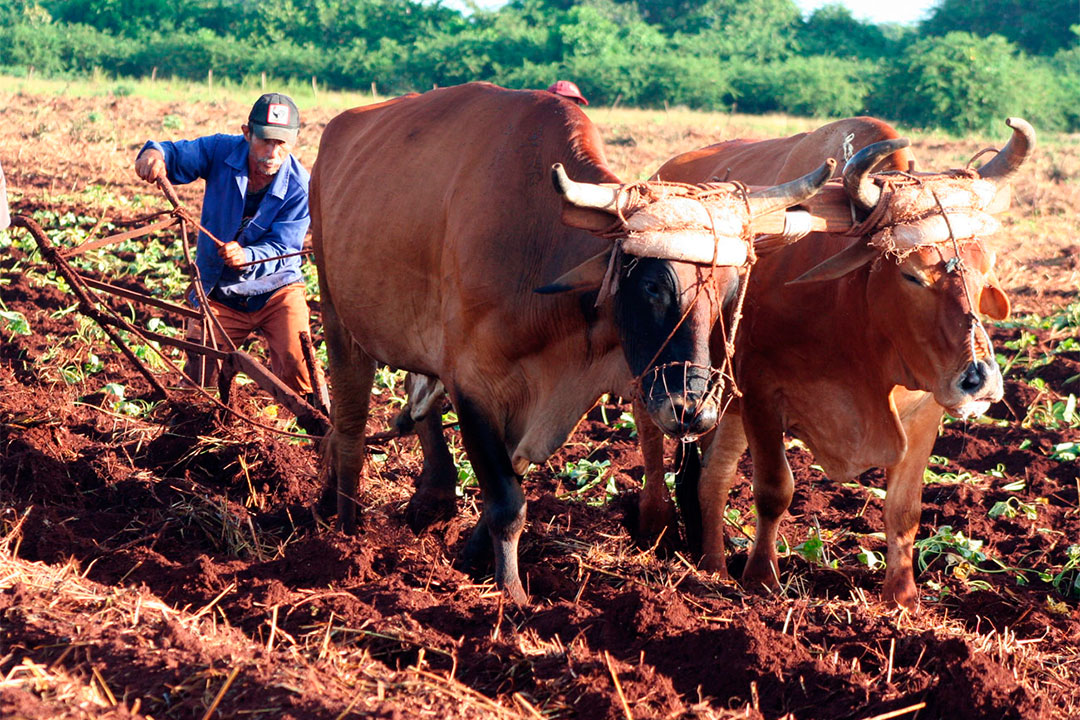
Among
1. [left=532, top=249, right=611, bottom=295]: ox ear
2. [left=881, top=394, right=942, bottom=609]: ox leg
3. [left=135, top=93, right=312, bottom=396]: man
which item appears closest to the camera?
[left=532, top=249, right=611, bottom=295]: ox ear

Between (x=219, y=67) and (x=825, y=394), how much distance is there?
40408mm

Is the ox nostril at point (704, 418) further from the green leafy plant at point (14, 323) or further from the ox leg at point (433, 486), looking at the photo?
the green leafy plant at point (14, 323)

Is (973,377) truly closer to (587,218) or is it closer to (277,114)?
(587,218)

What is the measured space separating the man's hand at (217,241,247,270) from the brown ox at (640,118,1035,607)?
7.48 ft

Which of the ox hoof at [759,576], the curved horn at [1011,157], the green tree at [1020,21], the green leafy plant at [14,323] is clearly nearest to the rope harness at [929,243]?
the curved horn at [1011,157]

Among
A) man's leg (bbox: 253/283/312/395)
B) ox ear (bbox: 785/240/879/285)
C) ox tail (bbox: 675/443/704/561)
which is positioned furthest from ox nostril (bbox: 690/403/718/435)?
man's leg (bbox: 253/283/312/395)

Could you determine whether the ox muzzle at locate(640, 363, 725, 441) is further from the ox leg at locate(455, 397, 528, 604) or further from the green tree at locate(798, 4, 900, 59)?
the green tree at locate(798, 4, 900, 59)

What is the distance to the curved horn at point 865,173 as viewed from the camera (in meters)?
4.37

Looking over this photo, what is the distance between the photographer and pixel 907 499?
5.11 meters

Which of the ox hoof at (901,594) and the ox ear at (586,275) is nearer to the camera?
the ox ear at (586,275)

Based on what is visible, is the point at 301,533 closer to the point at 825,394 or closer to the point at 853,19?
the point at 825,394

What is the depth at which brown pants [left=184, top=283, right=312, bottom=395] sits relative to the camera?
6.46 metres

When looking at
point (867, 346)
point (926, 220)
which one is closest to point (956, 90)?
point (867, 346)

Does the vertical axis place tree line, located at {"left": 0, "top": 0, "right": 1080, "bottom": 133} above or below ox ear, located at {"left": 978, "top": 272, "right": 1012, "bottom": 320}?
below
